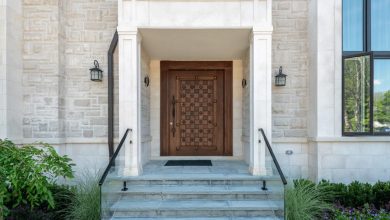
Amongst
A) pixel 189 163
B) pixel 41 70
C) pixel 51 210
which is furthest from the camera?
pixel 189 163

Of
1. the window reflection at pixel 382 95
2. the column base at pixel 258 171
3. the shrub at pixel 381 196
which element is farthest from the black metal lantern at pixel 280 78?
the shrub at pixel 381 196

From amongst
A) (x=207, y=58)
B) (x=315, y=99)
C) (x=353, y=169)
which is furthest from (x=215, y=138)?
(x=353, y=169)

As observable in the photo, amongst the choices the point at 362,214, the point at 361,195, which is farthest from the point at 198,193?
the point at 361,195

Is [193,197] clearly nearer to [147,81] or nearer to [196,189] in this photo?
[196,189]

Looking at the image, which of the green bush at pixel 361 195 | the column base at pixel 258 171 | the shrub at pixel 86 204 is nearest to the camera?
the shrub at pixel 86 204

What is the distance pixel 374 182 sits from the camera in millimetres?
5246

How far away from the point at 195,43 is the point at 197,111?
6.10ft

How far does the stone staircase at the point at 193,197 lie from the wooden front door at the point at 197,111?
197 cm

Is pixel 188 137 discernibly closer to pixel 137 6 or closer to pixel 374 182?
pixel 137 6

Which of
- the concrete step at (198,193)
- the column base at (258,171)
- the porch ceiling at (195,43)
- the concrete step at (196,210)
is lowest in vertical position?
the concrete step at (196,210)

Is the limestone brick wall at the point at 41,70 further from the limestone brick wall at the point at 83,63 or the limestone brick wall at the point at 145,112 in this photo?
the limestone brick wall at the point at 145,112

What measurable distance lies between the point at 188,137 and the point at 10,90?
3.82 m

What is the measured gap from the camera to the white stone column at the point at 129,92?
4934 millimetres

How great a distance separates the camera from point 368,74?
5.25m
